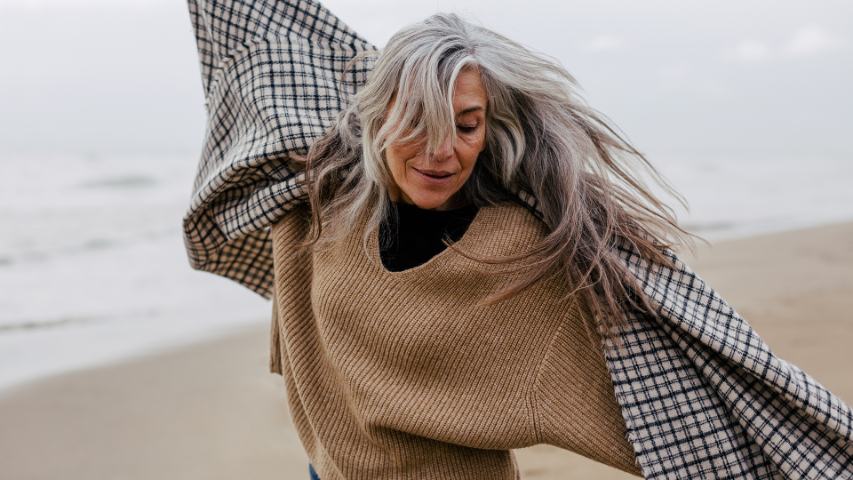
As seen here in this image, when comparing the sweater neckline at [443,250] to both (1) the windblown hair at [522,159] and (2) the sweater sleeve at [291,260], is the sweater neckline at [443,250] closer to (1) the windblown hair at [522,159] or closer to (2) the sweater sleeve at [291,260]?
(1) the windblown hair at [522,159]

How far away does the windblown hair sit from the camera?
1740 millimetres

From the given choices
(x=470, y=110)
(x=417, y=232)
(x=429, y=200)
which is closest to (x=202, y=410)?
(x=417, y=232)

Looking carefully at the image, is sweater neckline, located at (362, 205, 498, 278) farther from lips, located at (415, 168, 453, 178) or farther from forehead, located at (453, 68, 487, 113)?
forehead, located at (453, 68, 487, 113)

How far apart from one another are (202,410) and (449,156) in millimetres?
3293

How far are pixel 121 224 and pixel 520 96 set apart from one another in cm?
1023

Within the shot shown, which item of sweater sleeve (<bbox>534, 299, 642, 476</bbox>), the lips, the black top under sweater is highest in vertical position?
the lips

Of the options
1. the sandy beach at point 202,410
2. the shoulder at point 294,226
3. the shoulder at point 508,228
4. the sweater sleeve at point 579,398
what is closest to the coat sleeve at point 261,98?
the shoulder at point 294,226

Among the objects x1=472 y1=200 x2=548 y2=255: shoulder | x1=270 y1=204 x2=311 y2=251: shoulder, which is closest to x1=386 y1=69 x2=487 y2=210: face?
x1=472 y1=200 x2=548 y2=255: shoulder

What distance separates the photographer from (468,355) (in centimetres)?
187

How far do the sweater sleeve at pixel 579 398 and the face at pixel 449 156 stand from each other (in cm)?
37

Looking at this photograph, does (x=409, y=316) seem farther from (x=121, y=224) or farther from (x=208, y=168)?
(x=121, y=224)

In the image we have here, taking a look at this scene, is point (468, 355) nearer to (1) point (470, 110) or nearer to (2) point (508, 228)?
(2) point (508, 228)

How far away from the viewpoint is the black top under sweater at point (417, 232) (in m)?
1.95

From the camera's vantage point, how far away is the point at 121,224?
11211 millimetres
